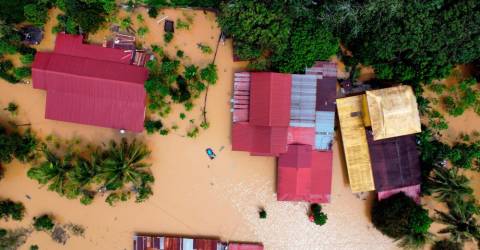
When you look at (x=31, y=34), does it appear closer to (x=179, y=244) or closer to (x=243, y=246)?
(x=179, y=244)

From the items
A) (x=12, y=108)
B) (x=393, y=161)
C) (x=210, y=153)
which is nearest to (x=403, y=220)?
(x=393, y=161)

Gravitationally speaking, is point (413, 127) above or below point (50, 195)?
above

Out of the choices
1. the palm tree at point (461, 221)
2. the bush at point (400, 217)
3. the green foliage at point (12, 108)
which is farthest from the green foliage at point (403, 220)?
the green foliage at point (12, 108)

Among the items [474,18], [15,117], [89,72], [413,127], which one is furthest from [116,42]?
[474,18]

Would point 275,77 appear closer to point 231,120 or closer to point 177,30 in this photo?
point 231,120

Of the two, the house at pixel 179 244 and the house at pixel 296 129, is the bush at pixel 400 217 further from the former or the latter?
the house at pixel 179 244
